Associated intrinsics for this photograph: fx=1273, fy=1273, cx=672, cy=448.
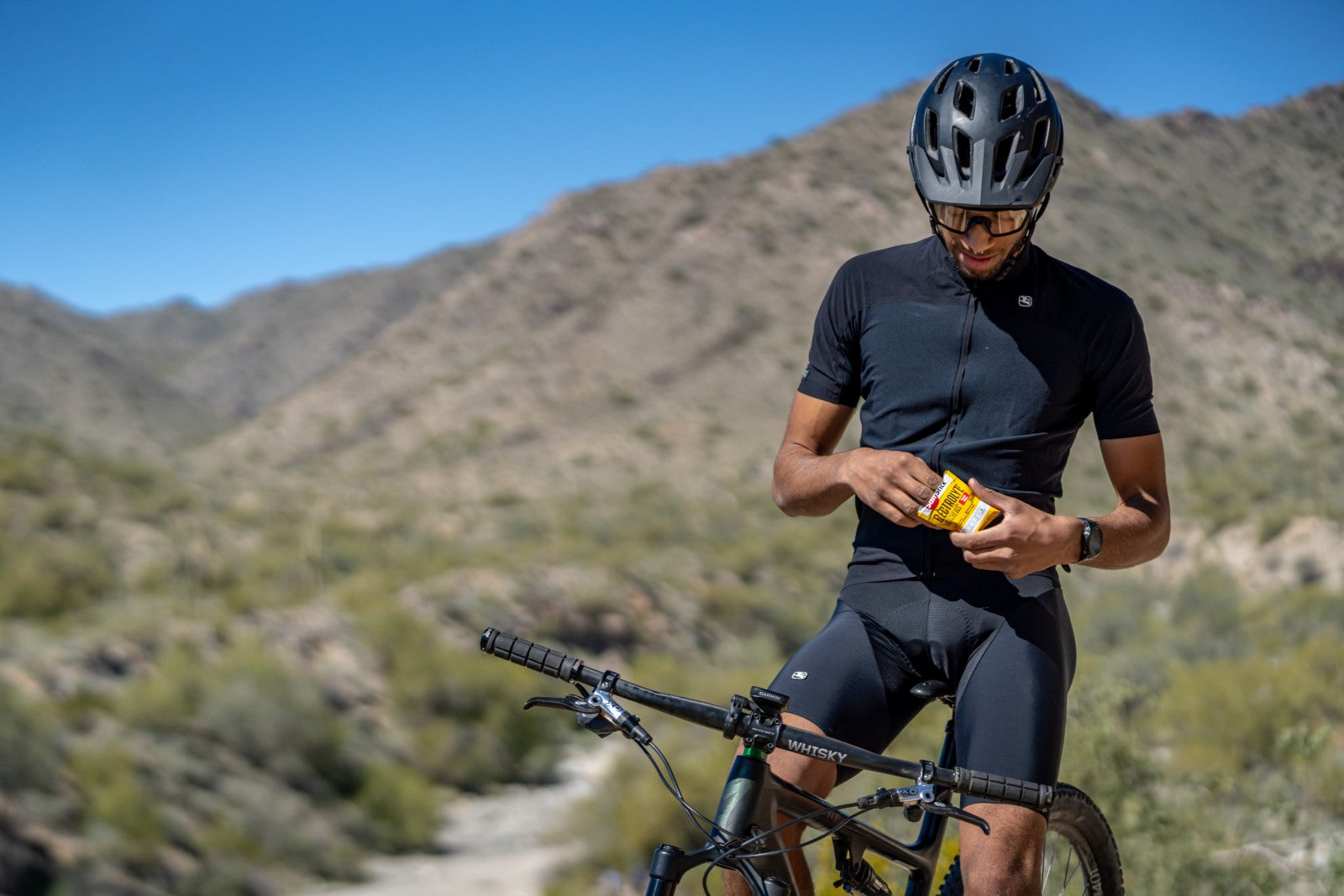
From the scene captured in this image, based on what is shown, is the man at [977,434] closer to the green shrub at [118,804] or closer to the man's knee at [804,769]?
the man's knee at [804,769]

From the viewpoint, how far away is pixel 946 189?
2.71 meters

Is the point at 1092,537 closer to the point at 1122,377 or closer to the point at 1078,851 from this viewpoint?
the point at 1122,377

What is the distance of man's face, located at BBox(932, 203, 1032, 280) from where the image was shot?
273 centimetres

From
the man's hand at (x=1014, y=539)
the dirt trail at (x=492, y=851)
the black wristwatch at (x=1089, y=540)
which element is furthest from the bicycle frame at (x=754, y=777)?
the dirt trail at (x=492, y=851)

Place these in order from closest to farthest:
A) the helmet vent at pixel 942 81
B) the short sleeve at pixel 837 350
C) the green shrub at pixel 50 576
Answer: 1. the helmet vent at pixel 942 81
2. the short sleeve at pixel 837 350
3. the green shrub at pixel 50 576

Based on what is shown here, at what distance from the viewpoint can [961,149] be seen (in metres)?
2.72

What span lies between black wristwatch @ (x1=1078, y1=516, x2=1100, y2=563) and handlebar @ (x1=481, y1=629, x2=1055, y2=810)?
55 centimetres

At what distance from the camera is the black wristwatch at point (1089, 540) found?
8.59 feet

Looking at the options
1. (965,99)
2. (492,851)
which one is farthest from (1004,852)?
(492,851)

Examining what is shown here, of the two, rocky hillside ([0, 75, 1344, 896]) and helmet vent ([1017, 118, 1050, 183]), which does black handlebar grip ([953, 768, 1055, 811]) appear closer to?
helmet vent ([1017, 118, 1050, 183])

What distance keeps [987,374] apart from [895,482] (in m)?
0.43

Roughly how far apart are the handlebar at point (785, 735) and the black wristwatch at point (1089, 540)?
0.55m

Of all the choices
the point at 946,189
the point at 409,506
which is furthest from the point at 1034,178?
the point at 409,506

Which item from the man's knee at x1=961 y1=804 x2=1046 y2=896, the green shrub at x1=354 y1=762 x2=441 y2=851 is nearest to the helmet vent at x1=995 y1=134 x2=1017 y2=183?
the man's knee at x1=961 y1=804 x2=1046 y2=896
